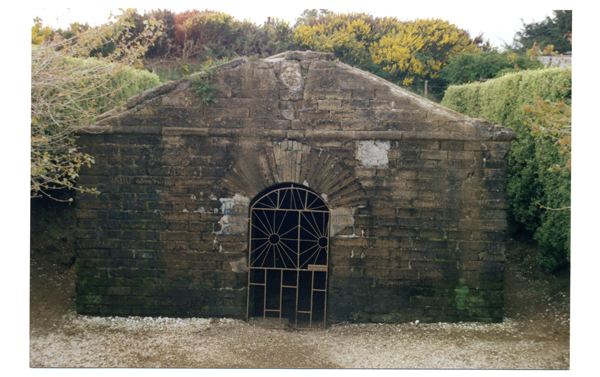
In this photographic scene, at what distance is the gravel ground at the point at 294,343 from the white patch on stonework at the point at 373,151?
90.3 inches

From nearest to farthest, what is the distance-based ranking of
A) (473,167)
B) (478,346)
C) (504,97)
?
(478,346) < (473,167) < (504,97)

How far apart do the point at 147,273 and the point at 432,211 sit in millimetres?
4061

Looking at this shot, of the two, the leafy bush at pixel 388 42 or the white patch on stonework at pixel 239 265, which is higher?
the leafy bush at pixel 388 42

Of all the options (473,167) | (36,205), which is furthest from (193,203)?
(36,205)

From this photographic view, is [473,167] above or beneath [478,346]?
above

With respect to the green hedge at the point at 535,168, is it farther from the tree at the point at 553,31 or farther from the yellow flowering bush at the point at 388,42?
the yellow flowering bush at the point at 388,42

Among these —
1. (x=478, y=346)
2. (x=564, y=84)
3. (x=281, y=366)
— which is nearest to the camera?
(x=281, y=366)

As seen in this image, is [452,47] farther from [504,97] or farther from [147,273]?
[147,273]

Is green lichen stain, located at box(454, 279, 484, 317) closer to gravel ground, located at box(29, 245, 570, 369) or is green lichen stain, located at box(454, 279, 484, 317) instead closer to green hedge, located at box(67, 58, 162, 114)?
gravel ground, located at box(29, 245, 570, 369)

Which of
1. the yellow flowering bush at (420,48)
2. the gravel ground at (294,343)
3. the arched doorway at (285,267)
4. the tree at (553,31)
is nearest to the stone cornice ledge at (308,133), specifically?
the arched doorway at (285,267)

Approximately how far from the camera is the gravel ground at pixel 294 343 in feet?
15.5

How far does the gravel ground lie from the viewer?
4715 millimetres

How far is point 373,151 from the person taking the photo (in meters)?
5.39

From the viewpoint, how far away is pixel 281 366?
470 centimetres
